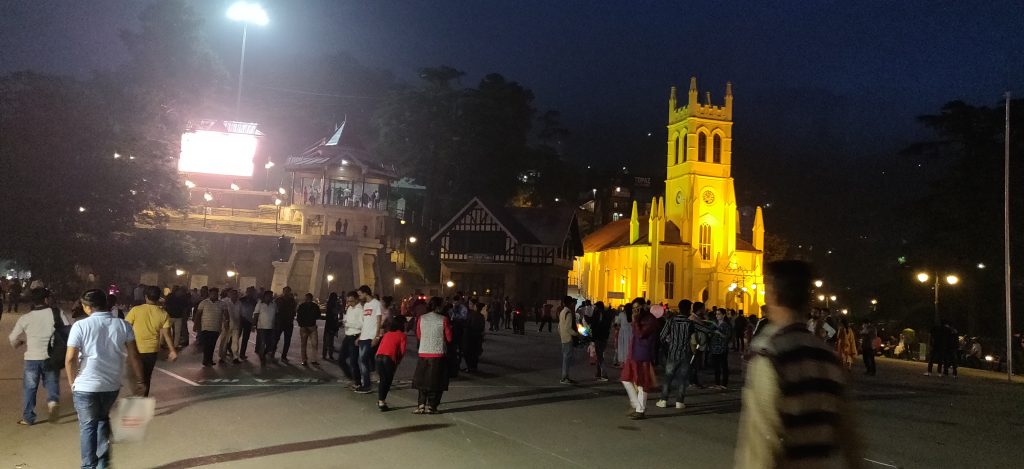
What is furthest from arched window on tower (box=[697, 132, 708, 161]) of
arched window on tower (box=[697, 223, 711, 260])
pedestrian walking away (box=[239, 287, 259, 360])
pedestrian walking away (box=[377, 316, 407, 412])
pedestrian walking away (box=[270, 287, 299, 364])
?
pedestrian walking away (box=[377, 316, 407, 412])

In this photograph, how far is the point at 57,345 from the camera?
29.5ft

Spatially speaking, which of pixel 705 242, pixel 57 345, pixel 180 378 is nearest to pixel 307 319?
pixel 180 378

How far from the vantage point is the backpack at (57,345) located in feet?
29.1

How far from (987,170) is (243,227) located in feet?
155

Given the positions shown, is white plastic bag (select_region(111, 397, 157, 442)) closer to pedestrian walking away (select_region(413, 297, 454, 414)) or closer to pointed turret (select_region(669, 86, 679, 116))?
pedestrian walking away (select_region(413, 297, 454, 414))

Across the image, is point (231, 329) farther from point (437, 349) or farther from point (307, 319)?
point (437, 349)

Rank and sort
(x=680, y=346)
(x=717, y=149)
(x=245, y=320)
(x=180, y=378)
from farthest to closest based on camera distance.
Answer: (x=717, y=149), (x=245, y=320), (x=180, y=378), (x=680, y=346)

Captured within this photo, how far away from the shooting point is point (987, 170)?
134 feet

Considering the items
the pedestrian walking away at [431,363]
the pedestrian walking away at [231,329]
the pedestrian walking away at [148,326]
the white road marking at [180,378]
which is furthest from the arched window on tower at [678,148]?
the pedestrian walking away at [148,326]

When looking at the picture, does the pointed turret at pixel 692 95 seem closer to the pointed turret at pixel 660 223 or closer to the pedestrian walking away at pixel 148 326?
the pointed turret at pixel 660 223

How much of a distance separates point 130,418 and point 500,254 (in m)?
48.7

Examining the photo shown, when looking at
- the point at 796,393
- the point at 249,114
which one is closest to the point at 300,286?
the point at 249,114

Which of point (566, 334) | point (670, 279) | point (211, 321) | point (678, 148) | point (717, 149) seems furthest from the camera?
point (678, 148)

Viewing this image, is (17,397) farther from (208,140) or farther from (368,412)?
(208,140)
